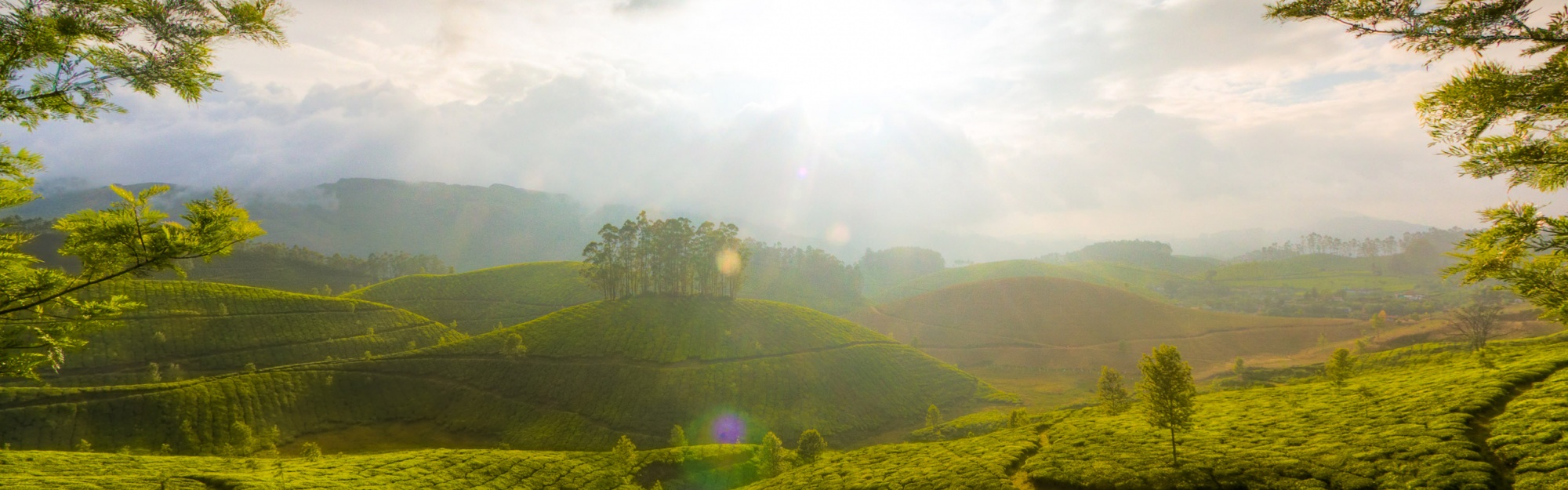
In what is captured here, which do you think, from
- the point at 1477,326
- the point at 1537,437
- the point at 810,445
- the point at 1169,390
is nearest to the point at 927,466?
the point at 1169,390

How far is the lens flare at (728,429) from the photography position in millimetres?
84812

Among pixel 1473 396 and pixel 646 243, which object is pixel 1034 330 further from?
pixel 1473 396

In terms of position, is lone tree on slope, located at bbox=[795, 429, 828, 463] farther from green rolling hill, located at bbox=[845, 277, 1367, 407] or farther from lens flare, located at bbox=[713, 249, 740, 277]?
lens flare, located at bbox=[713, 249, 740, 277]

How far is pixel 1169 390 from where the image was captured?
32.6 meters

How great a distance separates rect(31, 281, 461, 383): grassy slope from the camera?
8056 cm

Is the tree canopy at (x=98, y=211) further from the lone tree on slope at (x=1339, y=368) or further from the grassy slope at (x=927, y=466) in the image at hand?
the lone tree on slope at (x=1339, y=368)

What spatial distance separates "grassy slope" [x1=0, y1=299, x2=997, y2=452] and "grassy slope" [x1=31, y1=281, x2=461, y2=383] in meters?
13.6

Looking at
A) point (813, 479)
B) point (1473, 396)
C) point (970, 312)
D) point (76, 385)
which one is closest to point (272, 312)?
point (76, 385)

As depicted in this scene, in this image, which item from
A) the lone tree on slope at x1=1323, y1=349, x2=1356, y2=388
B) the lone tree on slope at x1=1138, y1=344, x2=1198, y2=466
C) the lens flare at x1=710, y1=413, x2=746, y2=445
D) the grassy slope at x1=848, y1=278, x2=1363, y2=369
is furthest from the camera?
the grassy slope at x1=848, y1=278, x2=1363, y2=369

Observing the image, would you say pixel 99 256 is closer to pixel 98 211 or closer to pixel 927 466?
pixel 98 211

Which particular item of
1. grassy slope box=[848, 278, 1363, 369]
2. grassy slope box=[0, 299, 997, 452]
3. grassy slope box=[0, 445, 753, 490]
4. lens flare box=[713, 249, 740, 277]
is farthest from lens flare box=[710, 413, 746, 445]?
grassy slope box=[848, 278, 1363, 369]

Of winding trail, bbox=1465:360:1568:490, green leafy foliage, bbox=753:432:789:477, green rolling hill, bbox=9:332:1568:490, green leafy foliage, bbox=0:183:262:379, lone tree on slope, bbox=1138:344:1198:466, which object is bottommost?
green leafy foliage, bbox=753:432:789:477

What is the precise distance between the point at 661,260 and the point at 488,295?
61822 mm

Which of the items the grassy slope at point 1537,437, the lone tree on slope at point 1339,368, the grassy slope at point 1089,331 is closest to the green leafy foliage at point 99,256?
the grassy slope at point 1537,437
